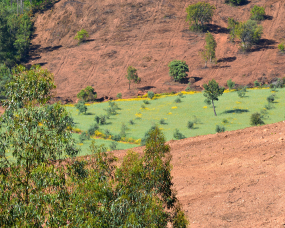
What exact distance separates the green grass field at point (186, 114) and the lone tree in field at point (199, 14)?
36.8 meters

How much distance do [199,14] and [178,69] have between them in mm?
26746

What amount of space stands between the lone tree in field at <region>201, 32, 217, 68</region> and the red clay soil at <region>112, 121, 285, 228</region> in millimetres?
52060

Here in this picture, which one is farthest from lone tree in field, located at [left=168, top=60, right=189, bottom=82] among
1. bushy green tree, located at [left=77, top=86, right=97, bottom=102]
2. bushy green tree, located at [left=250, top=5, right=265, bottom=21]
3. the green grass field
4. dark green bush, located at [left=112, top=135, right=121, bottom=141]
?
dark green bush, located at [left=112, top=135, right=121, bottom=141]

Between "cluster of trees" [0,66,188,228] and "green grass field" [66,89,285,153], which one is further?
"green grass field" [66,89,285,153]

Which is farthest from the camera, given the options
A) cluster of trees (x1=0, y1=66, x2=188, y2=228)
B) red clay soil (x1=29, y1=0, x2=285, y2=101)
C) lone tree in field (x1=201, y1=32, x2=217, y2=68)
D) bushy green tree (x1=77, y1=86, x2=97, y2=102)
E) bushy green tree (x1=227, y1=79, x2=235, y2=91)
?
lone tree in field (x1=201, y1=32, x2=217, y2=68)

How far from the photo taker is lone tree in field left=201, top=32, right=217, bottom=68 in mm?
76062

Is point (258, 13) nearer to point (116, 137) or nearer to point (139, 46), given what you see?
point (139, 46)

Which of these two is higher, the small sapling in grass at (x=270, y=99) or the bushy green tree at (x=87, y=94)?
the small sapling in grass at (x=270, y=99)

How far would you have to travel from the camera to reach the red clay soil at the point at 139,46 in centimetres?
7512

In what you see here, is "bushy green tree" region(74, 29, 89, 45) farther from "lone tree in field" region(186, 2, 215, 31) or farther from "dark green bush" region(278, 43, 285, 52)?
"dark green bush" region(278, 43, 285, 52)

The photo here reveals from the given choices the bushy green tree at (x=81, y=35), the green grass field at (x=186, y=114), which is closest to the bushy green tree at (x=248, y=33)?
the green grass field at (x=186, y=114)

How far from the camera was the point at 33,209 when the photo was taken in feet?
32.0

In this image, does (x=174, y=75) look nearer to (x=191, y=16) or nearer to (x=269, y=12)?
(x=191, y=16)

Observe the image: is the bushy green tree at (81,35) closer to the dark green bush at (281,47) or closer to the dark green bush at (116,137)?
the dark green bush at (281,47)
